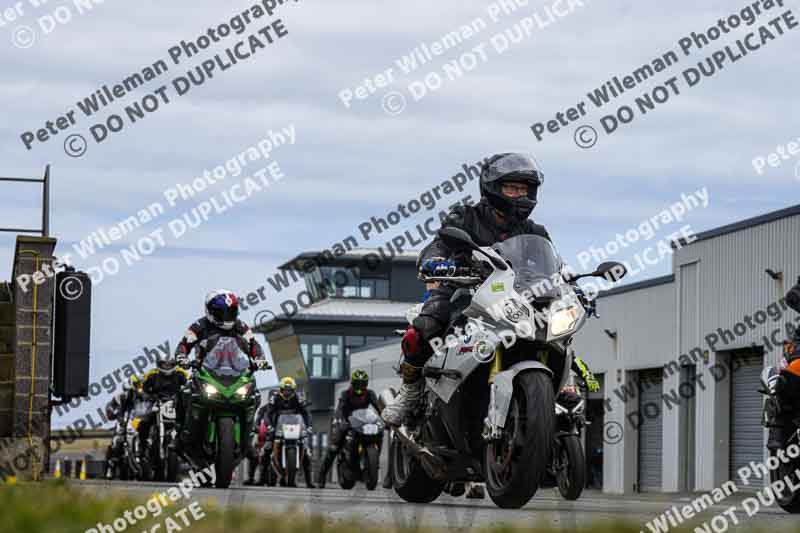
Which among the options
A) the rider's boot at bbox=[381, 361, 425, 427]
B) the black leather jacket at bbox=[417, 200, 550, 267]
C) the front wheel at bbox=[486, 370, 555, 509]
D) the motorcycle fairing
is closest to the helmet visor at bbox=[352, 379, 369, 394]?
the rider's boot at bbox=[381, 361, 425, 427]

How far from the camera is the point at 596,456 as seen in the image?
147 ft

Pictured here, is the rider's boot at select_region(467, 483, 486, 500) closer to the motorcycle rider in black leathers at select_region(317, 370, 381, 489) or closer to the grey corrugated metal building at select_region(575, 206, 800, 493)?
the motorcycle rider in black leathers at select_region(317, 370, 381, 489)

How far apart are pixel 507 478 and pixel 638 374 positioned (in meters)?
33.3

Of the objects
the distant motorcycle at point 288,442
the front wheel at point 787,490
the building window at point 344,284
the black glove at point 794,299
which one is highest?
the building window at point 344,284

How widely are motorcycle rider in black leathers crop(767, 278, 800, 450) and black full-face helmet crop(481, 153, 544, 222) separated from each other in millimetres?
2396

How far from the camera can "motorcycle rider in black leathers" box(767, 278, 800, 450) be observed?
A: 11727mm

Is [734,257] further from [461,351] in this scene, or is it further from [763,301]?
[461,351]

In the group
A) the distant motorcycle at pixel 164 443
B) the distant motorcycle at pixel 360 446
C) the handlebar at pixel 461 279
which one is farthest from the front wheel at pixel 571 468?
the distant motorcycle at pixel 360 446

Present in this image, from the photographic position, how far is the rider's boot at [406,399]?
10688 millimetres

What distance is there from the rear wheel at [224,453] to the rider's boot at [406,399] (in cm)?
493

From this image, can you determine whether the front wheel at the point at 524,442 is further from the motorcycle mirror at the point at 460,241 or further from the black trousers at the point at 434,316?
the black trousers at the point at 434,316

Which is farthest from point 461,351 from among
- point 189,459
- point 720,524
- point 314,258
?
point 314,258

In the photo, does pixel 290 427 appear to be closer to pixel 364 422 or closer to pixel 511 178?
pixel 364 422

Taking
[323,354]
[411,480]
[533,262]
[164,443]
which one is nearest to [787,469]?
[411,480]
